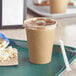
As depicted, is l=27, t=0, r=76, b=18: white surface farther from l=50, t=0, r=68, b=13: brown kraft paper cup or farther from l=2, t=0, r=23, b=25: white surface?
l=2, t=0, r=23, b=25: white surface

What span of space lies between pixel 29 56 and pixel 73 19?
452 millimetres

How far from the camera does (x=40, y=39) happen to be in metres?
0.61

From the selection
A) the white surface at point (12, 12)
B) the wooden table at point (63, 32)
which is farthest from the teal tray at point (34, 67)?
the white surface at point (12, 12)

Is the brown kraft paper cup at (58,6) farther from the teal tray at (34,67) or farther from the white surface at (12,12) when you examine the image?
the teal tray at (34,67)

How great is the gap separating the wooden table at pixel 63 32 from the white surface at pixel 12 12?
0.10 ft

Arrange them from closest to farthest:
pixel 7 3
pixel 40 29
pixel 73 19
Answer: pixel 40 29
pixel 7 3
pixel 73 19

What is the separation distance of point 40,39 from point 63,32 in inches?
12.8

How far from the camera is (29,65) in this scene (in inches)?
24.2

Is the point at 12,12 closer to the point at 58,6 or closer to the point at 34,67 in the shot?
the point at 58,6

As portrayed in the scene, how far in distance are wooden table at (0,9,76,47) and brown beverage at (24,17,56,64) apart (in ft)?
0.65

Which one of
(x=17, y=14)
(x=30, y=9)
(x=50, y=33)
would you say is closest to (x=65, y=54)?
(x=50, y=33)

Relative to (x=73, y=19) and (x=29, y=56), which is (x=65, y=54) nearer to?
(x=29, y=56)

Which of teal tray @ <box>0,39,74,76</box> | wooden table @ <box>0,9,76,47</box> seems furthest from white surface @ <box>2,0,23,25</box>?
teal tray @ <box>0,39,74,76</box>

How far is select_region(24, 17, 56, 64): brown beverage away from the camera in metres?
0.60
